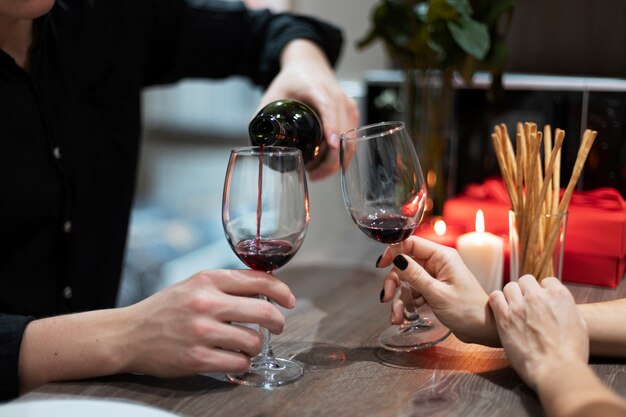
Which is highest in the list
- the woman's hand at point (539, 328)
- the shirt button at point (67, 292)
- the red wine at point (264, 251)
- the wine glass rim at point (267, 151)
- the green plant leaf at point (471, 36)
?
the green plant leaf at point (471, 36)

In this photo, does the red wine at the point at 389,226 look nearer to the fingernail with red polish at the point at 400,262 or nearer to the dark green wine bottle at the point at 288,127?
the fingernail with red polish at the point at 400,262

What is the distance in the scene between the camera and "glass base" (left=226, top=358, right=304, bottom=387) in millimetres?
1016

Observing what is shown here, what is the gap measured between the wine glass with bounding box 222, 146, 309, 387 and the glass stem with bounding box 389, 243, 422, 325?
198mm

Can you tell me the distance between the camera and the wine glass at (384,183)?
1110 mm

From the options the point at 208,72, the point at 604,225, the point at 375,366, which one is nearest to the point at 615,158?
the point at 604,225

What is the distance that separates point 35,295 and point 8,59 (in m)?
0.46

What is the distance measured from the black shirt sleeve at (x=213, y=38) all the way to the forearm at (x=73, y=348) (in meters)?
0.92

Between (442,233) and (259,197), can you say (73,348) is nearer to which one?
(259,197)

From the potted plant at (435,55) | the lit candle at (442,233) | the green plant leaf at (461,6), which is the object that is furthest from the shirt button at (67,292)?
the green plant leaf at (461,6)

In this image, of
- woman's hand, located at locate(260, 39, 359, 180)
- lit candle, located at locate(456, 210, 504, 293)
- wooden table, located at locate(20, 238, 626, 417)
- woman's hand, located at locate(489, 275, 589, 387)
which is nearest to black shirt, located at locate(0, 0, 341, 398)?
woman's hand, located at locate(260, 39, 359, 180)

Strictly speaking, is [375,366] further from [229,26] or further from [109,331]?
[229,26]

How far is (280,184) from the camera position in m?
1.00

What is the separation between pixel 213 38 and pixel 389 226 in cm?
99

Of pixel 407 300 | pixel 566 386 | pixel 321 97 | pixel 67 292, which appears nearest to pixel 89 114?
pixel 67 292
